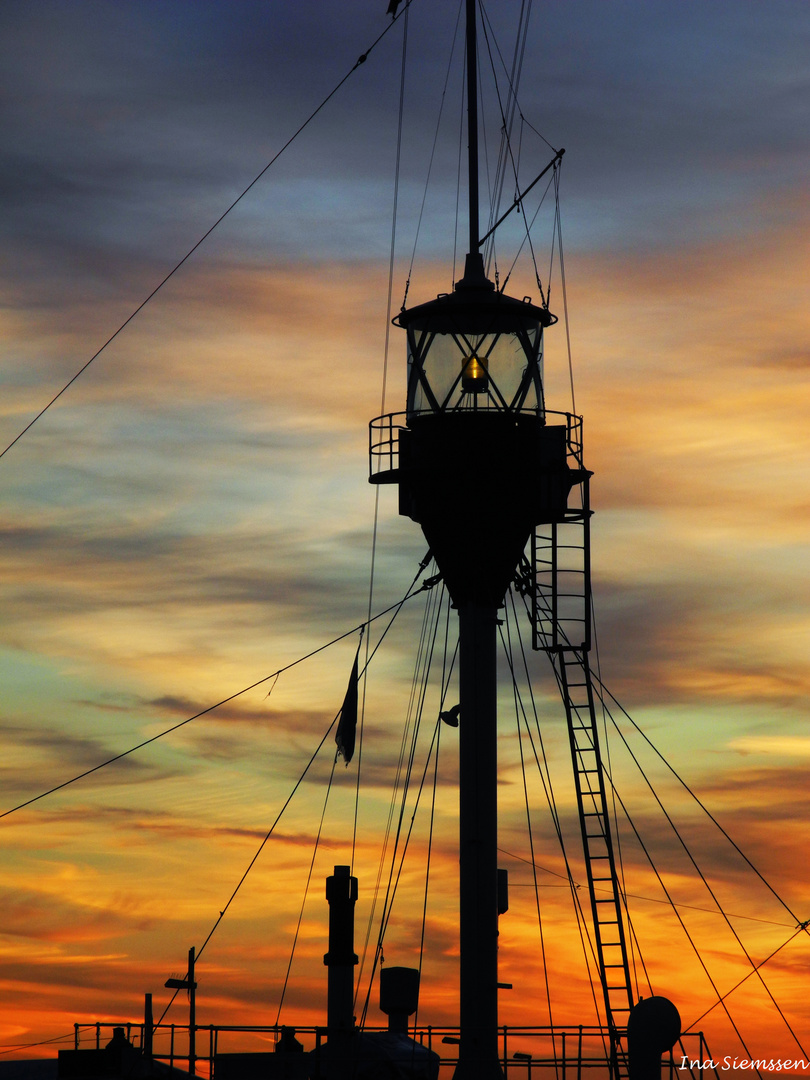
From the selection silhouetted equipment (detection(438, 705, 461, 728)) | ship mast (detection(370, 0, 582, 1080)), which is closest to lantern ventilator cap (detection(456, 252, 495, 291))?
ship mast (detection(370, 0, 582, 1080))

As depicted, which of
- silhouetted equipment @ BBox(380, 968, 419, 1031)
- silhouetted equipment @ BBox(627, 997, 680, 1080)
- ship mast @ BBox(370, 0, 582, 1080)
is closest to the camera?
silhouetted equipment @ BBox(627, 997, 680, 1080)

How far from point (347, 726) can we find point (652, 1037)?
39.6 ft

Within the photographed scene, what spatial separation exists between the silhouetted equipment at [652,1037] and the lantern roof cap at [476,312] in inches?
649

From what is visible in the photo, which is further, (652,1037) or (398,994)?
(398,994)

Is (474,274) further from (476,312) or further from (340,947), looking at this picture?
(340,947)

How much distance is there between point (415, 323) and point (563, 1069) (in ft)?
58.7

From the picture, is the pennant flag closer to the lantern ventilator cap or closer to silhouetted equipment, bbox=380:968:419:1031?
silhouetted equipment, bbox=380:968:419:1031

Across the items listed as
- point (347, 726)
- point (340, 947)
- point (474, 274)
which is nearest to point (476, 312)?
point (474, 274)

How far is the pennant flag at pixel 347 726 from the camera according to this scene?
1816 inches

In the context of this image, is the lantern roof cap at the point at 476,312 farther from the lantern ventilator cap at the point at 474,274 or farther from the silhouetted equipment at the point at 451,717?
the silhouetted equipment at the point at 451,717

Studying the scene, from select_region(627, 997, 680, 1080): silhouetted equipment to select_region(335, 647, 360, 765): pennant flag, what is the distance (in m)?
11.2

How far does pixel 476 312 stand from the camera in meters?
44.7

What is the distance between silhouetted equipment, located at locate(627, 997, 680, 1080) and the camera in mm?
37625

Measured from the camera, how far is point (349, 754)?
46.2 m
